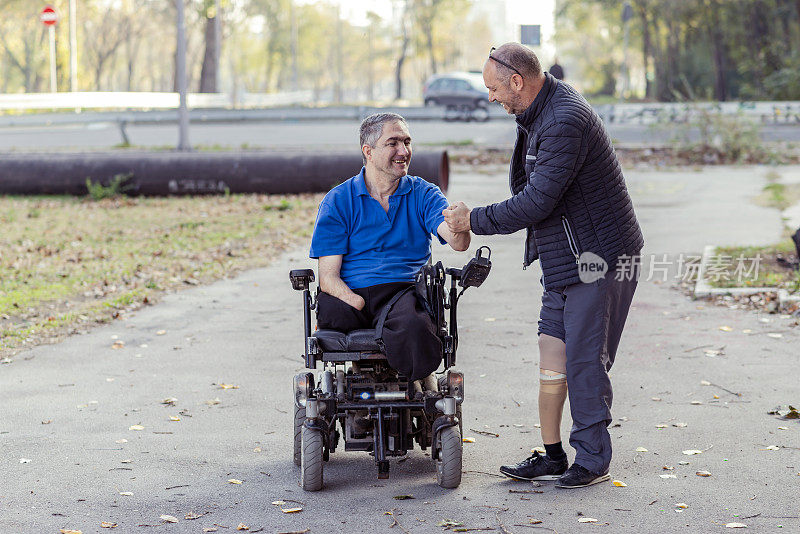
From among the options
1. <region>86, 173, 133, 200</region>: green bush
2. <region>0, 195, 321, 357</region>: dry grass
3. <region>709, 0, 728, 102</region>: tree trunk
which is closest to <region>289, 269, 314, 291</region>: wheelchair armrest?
<region>0, 195, 321, 357</region>: dry grass

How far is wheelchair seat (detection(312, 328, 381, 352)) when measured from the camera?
4.71 meters

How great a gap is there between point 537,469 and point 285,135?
23.8m

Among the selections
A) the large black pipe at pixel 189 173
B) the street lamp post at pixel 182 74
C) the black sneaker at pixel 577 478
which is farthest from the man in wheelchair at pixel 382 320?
the street lamp post at pixel 182 74

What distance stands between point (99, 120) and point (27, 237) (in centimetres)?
1620

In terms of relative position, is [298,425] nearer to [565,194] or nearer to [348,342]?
[348,342]

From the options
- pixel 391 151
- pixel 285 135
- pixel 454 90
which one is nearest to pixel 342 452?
pixel 391 151

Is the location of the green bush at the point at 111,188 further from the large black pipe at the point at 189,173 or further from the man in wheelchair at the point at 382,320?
the man in wheelchair at the point at 382,320

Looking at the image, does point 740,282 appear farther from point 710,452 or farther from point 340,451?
point 340,451

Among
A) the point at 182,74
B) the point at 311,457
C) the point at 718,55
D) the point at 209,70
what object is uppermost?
the point at 209,70

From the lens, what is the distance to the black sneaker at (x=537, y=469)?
16.1 feet

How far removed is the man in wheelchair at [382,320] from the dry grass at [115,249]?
11.9 feet

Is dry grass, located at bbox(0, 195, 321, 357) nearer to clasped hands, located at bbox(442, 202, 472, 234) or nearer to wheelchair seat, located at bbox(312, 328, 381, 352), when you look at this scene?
wheelchair seat, located at bbox(312, 328, 381, 352)

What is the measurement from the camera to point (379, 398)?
15.6 feet

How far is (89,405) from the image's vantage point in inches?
245
